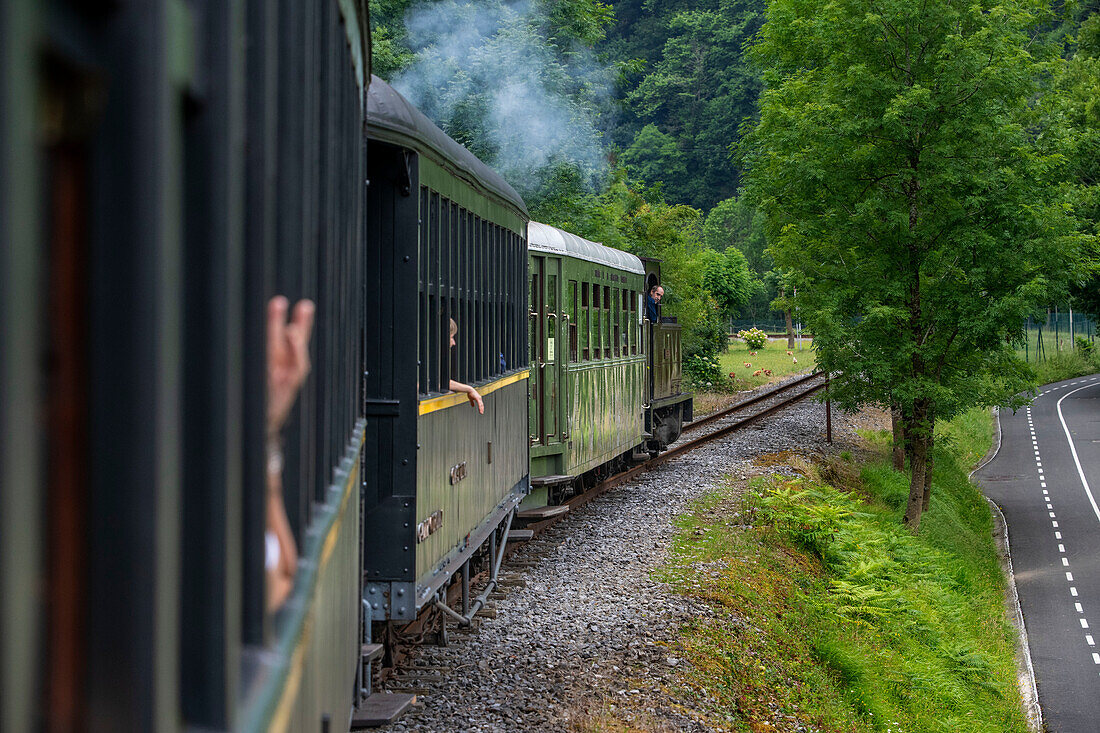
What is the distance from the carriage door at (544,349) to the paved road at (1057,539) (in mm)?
8304

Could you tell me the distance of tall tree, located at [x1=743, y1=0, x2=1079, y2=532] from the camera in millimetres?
16266

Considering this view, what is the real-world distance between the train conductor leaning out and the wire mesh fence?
128ft

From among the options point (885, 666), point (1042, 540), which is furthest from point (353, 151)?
point (1042, 540)

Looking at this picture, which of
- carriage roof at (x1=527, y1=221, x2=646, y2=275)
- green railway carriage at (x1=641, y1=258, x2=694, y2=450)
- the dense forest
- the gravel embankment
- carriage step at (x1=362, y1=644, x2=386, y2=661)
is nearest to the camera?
carriage step at (x1=362, y1=644, x2=386, y2=661)

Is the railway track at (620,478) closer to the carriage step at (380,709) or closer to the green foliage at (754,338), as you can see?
the carriage step at (380,709)

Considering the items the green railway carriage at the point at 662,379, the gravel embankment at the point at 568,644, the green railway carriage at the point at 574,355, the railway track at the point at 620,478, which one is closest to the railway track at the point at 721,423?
the railway track at the point at 620,478

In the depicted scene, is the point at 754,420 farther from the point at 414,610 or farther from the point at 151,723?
the point at 151,723

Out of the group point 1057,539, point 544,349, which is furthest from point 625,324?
point 1057,539

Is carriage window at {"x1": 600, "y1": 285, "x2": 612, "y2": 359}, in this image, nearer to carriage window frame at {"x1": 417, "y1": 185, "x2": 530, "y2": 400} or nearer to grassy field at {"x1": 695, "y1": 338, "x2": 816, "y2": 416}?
carriage window frame at {"x1": 417, "y1": 185, "x2": 530, "y2": 400}

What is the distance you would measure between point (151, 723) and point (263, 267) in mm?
789

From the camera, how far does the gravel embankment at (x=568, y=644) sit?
643cm

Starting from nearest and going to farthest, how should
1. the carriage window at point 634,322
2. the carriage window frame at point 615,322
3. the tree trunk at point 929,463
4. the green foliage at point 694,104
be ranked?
the carriage window frame at point 615,322 → the carriage window at point 634,322 → the tree trunk at point 929,463 → the green foliage at point 694,104

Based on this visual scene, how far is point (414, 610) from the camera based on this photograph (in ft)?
18.8

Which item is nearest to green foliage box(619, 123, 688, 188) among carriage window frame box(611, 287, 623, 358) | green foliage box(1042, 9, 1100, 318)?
green foliage box(1042, 9, 1100, 318)
